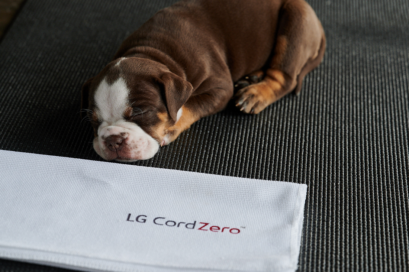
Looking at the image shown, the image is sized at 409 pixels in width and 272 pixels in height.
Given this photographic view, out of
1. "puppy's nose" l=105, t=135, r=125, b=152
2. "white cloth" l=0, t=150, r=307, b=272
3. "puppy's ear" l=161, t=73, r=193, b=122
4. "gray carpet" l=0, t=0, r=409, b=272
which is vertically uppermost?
"puppy's ear" l=161, t=73, r=193, b=122

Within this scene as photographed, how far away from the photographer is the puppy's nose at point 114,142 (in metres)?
1.82

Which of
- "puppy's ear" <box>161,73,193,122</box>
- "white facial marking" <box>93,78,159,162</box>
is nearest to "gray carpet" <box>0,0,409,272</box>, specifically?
"white facial marking" <box>93,78,159,162</box>

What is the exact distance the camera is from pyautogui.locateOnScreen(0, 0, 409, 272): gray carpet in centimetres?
173

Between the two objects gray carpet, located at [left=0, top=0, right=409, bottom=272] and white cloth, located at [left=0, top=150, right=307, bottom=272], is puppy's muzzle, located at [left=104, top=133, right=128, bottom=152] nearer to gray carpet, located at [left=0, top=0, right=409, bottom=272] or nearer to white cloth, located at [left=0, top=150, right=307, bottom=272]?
white cloth, located at [left=0, top=150, right=307, bottom=272]

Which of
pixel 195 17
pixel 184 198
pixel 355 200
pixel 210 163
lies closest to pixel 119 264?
pixel 184 198

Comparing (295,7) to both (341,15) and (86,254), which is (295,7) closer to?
(341,15)

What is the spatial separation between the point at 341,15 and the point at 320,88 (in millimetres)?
938

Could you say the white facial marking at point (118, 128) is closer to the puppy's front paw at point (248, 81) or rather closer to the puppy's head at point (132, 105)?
the puppy's head at point (132, 105)

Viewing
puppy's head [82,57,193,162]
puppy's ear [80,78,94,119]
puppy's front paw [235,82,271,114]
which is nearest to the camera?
puppy's head [82,57,193,162]

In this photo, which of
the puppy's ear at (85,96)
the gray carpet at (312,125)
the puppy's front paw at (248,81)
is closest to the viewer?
the gray carpet at (312,125)

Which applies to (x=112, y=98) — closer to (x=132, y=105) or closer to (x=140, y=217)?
(x=132, y=105)

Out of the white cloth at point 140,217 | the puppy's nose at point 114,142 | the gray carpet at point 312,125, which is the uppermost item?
the puppy's nose at point 114,142

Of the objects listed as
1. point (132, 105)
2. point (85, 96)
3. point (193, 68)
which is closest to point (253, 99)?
point (193, 68)

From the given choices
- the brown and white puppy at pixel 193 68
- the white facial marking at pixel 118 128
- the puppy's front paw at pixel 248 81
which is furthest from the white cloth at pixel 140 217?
the puppy's front paw at pixel 248 81
